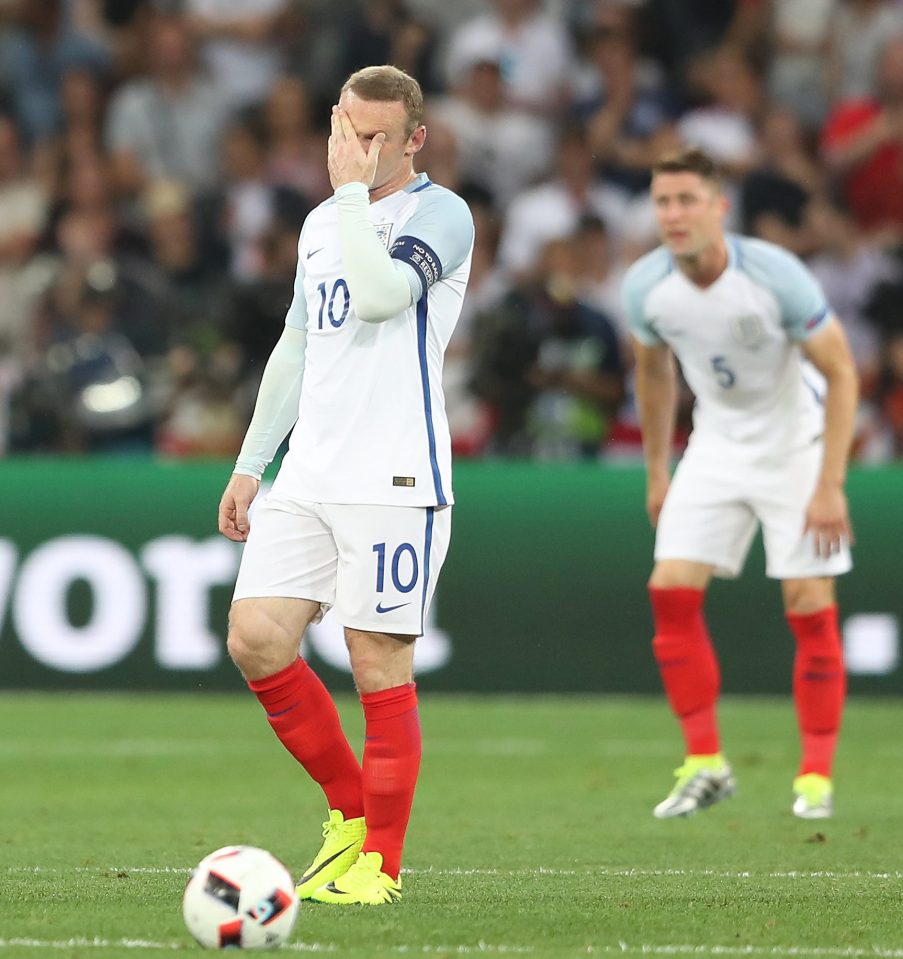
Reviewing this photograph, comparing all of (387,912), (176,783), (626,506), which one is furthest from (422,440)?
(626,506)

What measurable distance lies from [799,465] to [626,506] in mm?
3340

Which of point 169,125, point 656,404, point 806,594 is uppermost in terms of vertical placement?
point 169,125

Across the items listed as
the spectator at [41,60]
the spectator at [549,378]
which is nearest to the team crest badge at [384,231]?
the spectator at [549,378]

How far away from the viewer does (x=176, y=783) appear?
8344 mm

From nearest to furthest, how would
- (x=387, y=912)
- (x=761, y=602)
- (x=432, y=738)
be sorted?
(x=387, y=912)
(x=432, y=738)
(x=761, y=602)

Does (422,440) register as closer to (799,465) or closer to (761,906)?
(761,906)

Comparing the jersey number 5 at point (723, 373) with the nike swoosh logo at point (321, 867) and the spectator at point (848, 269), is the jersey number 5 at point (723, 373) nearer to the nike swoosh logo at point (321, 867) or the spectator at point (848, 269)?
the nike swoosh logo at point (321, 867)

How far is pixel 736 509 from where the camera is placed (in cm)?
784

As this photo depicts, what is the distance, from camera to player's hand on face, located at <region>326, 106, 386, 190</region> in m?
5.14

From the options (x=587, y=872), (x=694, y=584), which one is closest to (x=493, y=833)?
(x=587, y=872)

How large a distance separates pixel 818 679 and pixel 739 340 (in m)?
1.33

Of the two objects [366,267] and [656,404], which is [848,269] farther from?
[366,267]

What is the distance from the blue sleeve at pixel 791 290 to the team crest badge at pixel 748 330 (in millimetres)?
105

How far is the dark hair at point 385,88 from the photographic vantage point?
5.18 m
